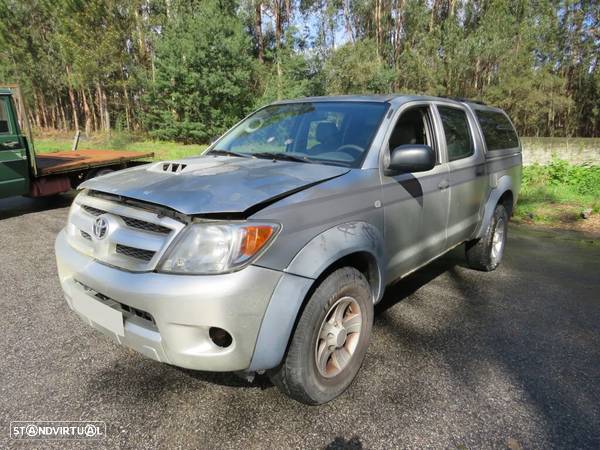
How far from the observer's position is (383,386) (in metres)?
2.54

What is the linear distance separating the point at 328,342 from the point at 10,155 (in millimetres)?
6771

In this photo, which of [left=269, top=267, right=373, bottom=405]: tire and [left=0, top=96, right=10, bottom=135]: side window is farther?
[left=0, top=96, right=10, bottom=135]: side window

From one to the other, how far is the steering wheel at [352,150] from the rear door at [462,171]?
3.68 feet

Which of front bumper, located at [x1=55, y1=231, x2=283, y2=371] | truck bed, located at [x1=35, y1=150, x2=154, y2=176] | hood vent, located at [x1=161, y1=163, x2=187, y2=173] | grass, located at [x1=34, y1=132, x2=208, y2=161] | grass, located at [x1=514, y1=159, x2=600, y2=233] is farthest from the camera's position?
grass, located at [x1=34, y1=132, x2=208, y2=161]

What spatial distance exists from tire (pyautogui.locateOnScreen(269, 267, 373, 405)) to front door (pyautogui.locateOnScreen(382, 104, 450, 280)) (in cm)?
49

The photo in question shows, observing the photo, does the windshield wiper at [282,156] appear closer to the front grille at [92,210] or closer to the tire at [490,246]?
the front grille at [92,210]

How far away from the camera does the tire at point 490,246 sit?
4.38 m

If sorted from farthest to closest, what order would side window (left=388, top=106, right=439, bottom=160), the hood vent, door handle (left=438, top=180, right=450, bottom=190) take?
door handle (left=438, top=180, right=450, bottom=190) → side window (left=388, top=106, right=439, bottom=160) → the hood vent

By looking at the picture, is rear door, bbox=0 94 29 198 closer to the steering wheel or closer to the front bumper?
the front bumper

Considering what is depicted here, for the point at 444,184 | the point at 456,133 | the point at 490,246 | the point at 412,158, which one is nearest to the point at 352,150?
the point at 412,158

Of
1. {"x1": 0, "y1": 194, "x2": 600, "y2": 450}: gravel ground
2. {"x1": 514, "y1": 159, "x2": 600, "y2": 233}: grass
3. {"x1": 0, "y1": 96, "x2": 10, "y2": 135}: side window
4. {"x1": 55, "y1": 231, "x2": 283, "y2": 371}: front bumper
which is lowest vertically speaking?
{"x1": 514, "y1": 159, "x2": 600, "y2": 233}: grass

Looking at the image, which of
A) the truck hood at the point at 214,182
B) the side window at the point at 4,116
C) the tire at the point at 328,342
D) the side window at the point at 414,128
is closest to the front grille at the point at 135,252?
the truck hood at the point at 214,182

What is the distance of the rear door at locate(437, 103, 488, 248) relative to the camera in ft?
11.7

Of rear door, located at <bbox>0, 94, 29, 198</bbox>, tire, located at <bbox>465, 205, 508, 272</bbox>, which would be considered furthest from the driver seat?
rear door, located at <bbox>0, 94, 29, 198</bbox>
